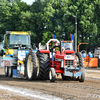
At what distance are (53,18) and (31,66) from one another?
149ft

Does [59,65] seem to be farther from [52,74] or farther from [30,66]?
[30,66]

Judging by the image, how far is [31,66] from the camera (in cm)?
1464

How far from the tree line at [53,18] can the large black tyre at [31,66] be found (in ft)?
114

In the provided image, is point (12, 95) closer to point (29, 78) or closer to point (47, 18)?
point (29, 78)

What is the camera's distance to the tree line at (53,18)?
51.5 meters

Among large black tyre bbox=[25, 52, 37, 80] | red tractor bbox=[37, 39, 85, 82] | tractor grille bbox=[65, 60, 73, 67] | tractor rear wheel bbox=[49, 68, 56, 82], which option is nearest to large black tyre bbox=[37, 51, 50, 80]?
red tractor bbox=[37, 39, 85, 82]

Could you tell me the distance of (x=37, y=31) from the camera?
59.6 m

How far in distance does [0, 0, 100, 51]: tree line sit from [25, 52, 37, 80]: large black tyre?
34.7 metres

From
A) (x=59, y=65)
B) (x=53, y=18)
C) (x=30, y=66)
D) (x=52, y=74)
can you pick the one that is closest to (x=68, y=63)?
(x=59, y=65)

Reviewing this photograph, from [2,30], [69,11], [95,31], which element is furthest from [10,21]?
[95,31]

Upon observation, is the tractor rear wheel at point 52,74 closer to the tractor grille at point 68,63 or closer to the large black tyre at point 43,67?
the large black tyre at point 43,67

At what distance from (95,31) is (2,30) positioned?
19595 millimetres

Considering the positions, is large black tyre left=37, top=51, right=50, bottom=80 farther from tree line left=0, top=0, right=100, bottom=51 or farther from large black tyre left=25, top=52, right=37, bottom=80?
tree line left=0, top=0, right=100, bottom=51

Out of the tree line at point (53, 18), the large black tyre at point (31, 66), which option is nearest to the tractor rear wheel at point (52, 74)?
the large black tyre at point (31, 66)
